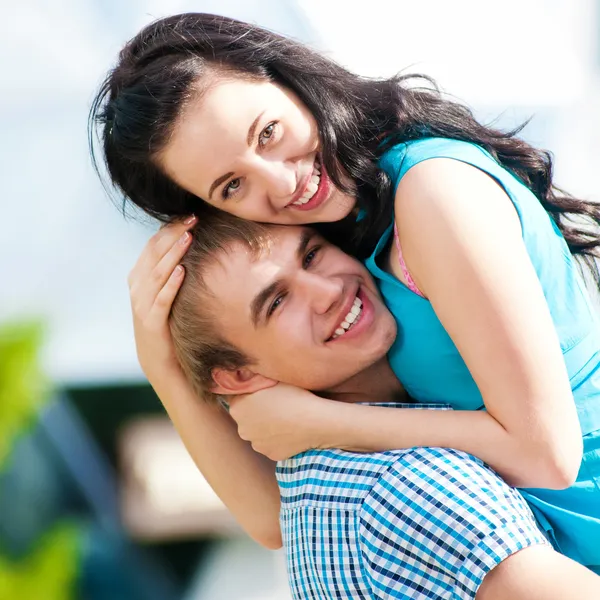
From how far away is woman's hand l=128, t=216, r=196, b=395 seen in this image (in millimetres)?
1931

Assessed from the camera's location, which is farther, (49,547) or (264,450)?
(49,547)

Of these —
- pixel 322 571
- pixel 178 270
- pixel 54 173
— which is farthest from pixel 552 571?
pixel 54 173

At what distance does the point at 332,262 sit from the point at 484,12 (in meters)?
3.12

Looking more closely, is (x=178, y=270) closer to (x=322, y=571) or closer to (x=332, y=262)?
(x=332, y=262)

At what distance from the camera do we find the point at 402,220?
5.17 feet

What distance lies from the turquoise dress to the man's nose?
0.10 meters

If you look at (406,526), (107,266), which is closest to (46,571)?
(107,266)

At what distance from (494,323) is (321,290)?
0.40 m

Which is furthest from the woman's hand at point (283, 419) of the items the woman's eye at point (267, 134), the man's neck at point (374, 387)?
the woman's eye at point (267, 134)

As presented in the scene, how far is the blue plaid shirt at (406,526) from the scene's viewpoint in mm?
1396

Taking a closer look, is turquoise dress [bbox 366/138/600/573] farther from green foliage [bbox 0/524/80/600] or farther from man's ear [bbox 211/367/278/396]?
green foliage [bbox 0/524/80/600]

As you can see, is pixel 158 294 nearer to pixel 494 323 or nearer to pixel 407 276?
pixel 407 276

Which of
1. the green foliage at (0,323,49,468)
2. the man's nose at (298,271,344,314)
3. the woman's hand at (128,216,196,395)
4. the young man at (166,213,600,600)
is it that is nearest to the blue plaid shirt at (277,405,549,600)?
the young man at (166,213,600,600)

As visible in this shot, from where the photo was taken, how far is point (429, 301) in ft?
5.49
